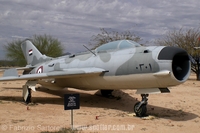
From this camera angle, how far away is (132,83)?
840 centimetres

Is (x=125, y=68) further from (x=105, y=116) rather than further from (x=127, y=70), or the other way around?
(x=105, y=116)

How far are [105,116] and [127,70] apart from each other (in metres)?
1.77

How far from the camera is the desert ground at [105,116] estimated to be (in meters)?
6.67

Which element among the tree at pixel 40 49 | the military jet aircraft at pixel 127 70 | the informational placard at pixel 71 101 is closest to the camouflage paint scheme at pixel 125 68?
the military jet aircraft at pixel 127 70

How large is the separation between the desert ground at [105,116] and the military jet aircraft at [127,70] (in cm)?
84

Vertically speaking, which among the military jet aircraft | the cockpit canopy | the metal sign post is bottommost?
the metal sign post

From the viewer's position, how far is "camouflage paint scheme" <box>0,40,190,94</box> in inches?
298

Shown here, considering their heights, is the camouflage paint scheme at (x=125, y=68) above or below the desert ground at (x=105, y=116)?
above

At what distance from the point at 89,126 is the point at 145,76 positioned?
2.50m

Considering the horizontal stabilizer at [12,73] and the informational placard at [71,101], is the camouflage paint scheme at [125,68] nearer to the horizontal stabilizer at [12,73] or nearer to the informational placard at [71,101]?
the horizontal stabilizer at [12,73]

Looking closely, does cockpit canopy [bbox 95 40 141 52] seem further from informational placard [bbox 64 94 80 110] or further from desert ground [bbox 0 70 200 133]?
informational placard [bbox 64 94 80 110]

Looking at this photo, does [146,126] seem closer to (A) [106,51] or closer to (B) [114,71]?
(B) [114,71]

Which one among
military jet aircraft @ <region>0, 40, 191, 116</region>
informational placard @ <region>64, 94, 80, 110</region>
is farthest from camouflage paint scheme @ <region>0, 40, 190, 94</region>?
informational placard @ <region>64, 94, 80, 110</region>

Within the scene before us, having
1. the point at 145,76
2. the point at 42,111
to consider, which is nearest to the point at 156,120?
the point at 145,76
